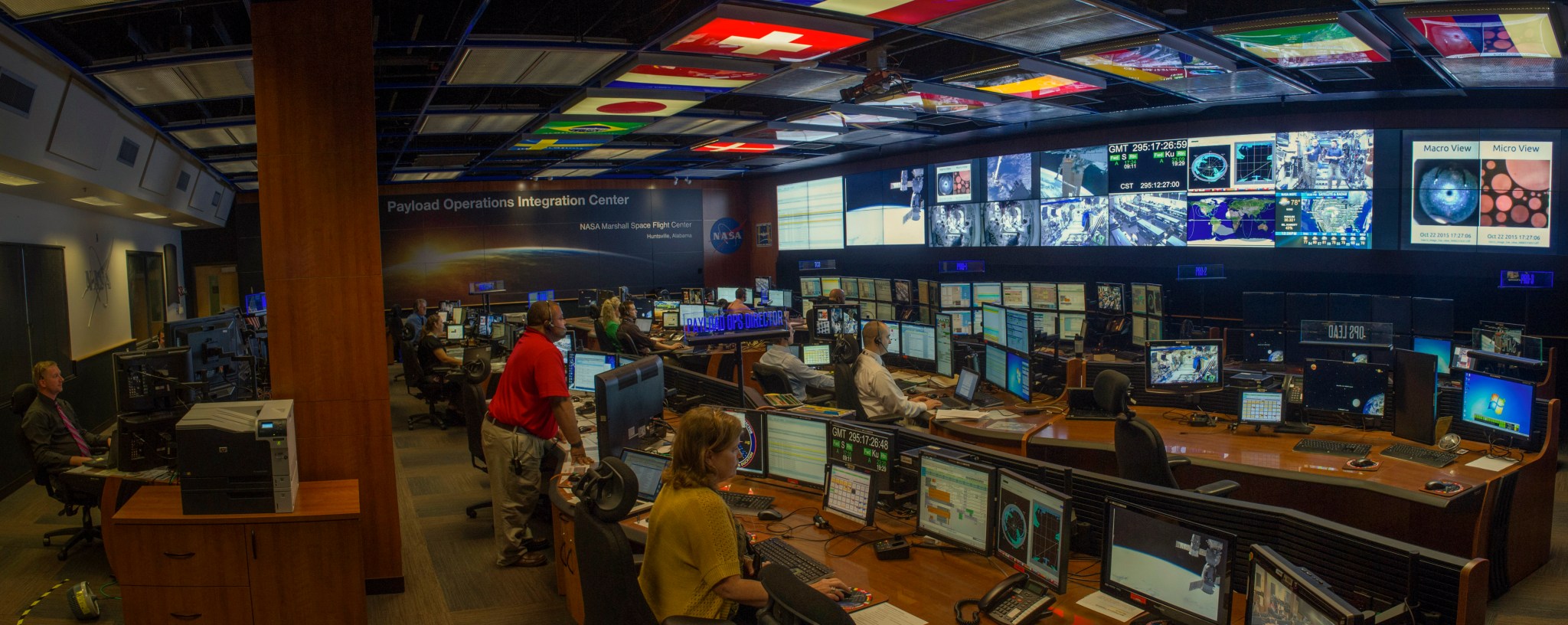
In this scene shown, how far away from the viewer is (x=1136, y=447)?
159 inches

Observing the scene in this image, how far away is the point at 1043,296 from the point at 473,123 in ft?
21.5

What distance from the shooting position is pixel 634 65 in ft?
19.1

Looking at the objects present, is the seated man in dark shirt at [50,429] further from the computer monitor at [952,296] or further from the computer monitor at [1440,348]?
the computer monitor at [1440,348]

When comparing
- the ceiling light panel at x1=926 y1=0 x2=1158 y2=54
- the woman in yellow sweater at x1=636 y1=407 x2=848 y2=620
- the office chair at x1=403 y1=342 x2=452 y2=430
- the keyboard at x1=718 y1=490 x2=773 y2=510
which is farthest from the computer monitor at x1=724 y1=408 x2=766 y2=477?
the office chair at x1=403 y1=342 x2=452 y2=430

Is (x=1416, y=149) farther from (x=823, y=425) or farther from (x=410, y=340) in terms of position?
(x=410, y=340)

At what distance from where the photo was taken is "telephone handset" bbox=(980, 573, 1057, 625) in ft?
8.66

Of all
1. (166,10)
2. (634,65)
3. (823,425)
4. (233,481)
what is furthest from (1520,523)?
(166,10)

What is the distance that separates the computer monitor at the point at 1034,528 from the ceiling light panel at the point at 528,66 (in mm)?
3963

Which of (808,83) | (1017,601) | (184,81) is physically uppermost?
(808,83)

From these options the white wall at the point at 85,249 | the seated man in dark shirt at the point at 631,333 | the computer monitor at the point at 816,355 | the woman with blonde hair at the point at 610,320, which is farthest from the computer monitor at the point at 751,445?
the white wall at the point at 85,249

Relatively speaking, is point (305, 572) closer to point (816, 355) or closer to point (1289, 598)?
point (1289, 598)

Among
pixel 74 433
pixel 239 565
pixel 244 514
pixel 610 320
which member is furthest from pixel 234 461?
pixel 610 320

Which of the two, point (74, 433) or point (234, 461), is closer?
point (234, 461)

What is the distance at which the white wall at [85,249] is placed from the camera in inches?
302
